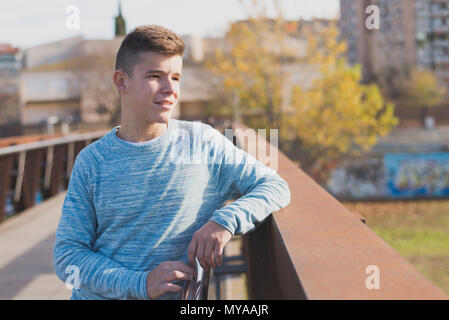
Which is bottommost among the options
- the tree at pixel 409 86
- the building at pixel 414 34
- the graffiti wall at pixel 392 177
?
the graffiti wall at pixel 392 177

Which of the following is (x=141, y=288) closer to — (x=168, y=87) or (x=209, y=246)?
(x=209, y=246)

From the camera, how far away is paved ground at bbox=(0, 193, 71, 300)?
3.71 m

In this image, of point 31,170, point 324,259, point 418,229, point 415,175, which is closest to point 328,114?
point 418,229

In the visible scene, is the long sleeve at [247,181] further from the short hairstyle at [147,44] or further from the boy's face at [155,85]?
the short hairstyle at [147,44]

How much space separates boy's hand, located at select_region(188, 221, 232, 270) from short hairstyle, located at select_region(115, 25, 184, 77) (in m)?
0.57

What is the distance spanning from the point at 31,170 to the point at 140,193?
250 inches

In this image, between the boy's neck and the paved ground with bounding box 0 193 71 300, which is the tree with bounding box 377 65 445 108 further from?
the boy's neck

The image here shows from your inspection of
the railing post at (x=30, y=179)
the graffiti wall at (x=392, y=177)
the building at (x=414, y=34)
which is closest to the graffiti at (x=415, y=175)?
the graffiti wall at (x=392, y=177)

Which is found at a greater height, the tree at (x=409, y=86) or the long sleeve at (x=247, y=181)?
the tree at (x=409, y=86)

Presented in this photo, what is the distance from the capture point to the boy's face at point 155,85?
175 centimetres

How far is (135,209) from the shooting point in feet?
5.76

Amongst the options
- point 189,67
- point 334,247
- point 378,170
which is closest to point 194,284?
point 334,247

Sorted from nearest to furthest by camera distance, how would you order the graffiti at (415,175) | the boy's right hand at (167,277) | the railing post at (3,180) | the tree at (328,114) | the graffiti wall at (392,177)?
the boy's right hand at (167,277)
the railing post at (3,180)
the tree at (328,114)
the graffiti wall at (392,177)
the graffiti at (415,175)

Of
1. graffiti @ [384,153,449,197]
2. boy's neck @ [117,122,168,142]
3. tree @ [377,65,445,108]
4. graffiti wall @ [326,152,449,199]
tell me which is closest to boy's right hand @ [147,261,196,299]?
boy's neck @ [117,122,168,142]
